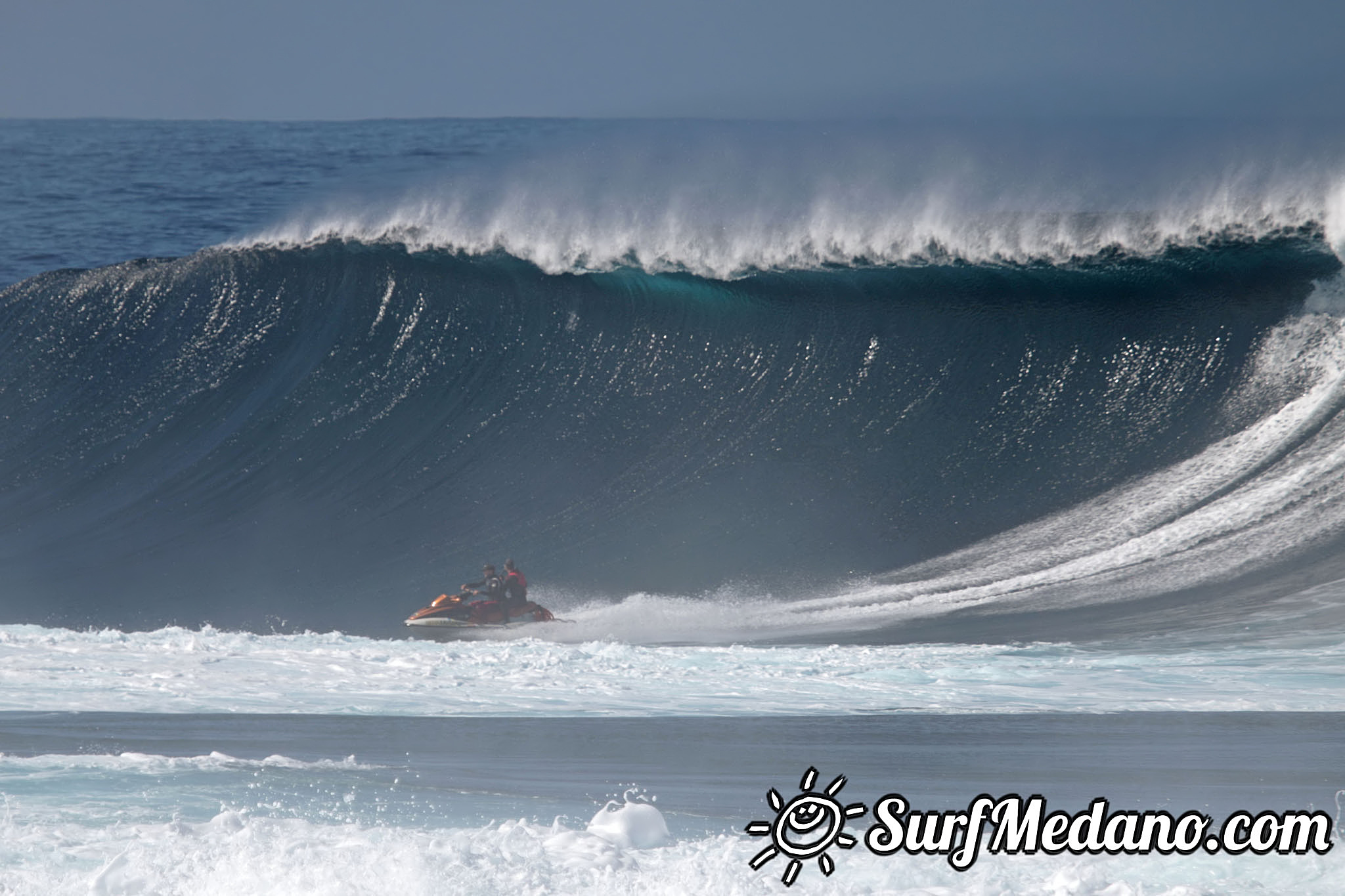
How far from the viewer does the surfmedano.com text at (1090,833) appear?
3527mm

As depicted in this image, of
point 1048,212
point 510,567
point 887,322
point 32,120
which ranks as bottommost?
point 510,567

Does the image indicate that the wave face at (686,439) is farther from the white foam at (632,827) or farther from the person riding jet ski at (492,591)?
the white foam at (632,827)

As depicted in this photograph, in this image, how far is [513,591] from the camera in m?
9.17

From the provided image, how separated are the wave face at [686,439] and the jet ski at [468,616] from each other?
0.33 m

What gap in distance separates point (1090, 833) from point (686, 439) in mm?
7551

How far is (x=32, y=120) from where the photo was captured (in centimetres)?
5784

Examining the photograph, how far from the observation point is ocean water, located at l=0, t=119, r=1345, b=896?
13.2 ft

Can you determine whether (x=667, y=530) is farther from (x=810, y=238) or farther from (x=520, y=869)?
(x=520, y=869)

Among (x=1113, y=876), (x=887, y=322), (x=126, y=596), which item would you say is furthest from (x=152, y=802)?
(x=887, y=322)

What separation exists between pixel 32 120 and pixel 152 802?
6389cm

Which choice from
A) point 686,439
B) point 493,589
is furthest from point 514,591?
point 686,439

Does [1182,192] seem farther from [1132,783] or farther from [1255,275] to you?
[1132,783]

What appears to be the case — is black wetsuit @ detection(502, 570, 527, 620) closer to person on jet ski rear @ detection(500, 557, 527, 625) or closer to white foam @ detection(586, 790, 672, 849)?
person on jet ski rear @ detection(500, 557, 527, 625)

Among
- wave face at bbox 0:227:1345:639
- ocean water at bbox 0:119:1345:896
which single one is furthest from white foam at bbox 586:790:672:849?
wave face at bbox 0:227:1345:639
